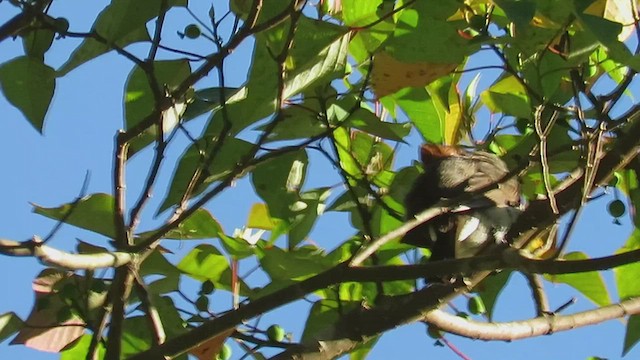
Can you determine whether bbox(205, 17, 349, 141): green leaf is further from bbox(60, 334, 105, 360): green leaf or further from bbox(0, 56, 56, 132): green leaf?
bbox(60, 334, 105, 360): green leaf

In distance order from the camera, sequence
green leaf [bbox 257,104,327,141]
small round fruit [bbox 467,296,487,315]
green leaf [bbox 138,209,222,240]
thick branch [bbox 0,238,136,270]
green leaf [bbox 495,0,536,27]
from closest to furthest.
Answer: green leaf [bbox 495,0,536,27] < thick branch [bbox 0,238,136,270] < green leaf [bbox 257,104,327,141] < green leaf [bbox 138,209,222,240] < small round fruit [bbox 467,296,487,315]

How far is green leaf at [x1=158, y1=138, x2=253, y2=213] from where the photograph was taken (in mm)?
1732

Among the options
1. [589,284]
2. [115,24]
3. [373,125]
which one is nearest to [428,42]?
[373,125]

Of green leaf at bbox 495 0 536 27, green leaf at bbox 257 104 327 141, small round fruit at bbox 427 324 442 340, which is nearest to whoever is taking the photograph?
green leaf at bbox 495 0 536 27

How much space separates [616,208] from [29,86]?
3.94 ft

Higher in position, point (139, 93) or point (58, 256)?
point (139, 93)

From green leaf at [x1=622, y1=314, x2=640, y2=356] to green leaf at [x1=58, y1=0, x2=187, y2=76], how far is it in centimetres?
109

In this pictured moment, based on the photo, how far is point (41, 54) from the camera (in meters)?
1.65

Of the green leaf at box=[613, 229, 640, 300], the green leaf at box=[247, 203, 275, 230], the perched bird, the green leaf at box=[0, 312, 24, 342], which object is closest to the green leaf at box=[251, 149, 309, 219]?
the green leaf at box=[247, 203, 275, 230]

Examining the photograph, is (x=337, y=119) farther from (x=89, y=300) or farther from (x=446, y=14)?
(x=89, y=300)

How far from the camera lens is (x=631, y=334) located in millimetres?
1888

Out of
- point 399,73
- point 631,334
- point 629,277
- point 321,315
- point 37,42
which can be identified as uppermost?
point 37,42

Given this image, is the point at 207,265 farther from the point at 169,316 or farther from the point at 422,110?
the point at 422,110

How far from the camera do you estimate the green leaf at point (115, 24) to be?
1.55 meters
